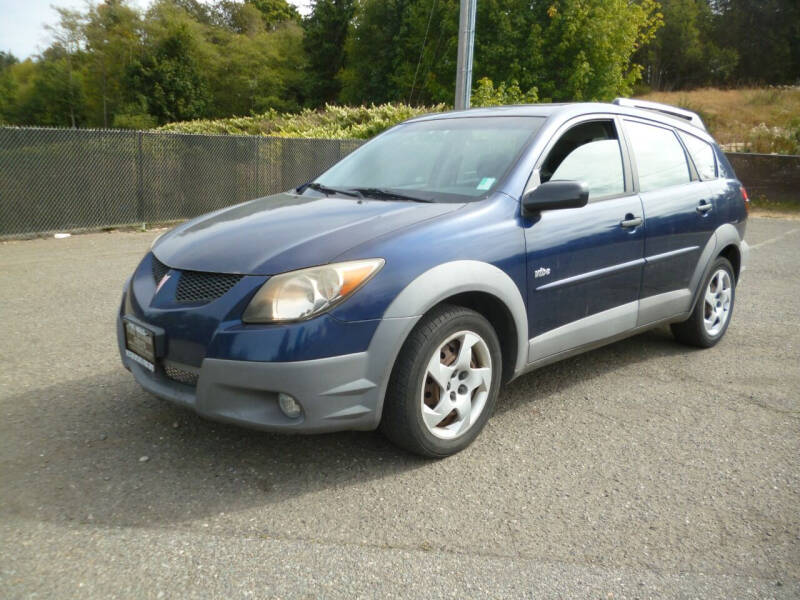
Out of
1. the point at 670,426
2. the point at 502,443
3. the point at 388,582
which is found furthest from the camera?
the point at 670,426

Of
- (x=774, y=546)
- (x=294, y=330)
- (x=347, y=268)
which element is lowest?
(x=774, y=546)

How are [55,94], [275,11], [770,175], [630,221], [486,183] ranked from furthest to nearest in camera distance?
[275,11] < [55,94] < [770,175] < [630,221] < [486,183]

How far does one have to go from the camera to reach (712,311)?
5.24 meters

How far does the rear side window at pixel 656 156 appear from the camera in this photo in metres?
4.45

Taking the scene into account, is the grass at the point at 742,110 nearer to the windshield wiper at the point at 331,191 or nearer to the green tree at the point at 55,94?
the windshield wiper at the point at 331,191

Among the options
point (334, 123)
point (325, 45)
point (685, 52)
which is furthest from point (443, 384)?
point (685, 52)

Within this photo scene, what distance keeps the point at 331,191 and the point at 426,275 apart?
1.32m

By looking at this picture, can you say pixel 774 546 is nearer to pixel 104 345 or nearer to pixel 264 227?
pixel 264 227

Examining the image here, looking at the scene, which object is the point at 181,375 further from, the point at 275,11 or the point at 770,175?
the point at 275,11

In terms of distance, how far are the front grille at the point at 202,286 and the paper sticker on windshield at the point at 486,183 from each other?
141 centimetres

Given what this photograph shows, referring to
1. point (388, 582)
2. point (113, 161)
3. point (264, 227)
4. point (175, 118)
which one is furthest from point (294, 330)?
point (175, 118)

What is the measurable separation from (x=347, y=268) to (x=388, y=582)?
124cm

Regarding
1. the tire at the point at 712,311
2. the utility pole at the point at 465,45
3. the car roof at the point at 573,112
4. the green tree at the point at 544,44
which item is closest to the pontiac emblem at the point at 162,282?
the car roof at the point at 573,112

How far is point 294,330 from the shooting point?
9.18ft
